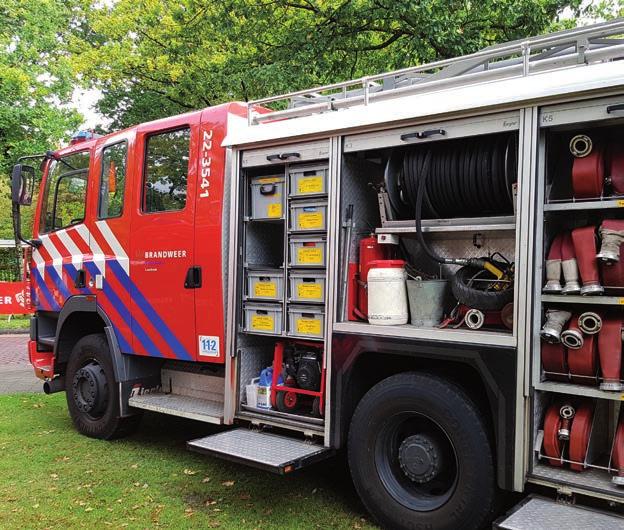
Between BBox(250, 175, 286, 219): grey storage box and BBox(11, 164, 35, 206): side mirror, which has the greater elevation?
BBox(11, 164, 35, 206): side mirror

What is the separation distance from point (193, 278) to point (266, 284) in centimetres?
78

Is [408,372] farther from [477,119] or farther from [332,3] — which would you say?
[332,3]

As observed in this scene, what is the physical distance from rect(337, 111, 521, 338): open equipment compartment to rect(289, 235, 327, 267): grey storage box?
0.22m

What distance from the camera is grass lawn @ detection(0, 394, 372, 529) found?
414cm

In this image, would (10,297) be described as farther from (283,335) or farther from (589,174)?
(589,174)

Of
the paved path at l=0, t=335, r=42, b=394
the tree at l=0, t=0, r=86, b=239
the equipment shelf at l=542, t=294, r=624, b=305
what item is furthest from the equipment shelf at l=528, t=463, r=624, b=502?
the tree at l=0, t=0, r=86, b=239

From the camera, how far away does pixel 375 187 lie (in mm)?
4363

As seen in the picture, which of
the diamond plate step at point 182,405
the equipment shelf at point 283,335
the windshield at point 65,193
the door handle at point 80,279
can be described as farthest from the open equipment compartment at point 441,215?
the windshield at point 65,193

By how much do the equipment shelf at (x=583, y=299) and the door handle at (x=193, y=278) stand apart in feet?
9.36

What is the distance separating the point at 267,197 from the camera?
4672 mm

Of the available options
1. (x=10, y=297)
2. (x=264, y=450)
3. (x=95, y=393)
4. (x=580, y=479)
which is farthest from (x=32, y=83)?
(x=580, y=479)

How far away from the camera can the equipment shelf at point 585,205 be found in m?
3.08

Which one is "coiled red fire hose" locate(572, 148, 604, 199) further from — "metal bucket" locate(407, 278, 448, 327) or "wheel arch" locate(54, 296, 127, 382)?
"wheel arch" locate(54, 296, 127, 382)

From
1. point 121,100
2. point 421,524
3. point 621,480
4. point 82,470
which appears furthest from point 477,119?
point 121,100
